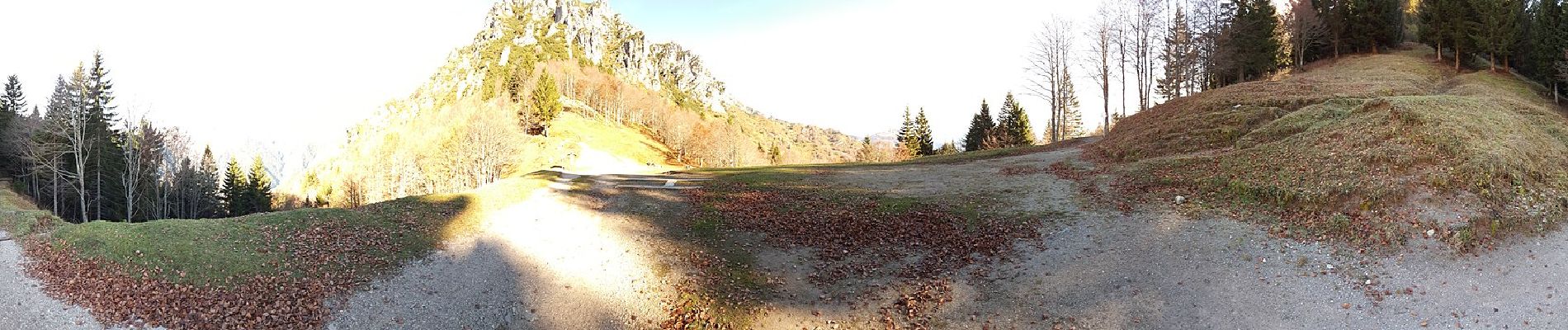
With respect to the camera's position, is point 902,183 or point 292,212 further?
point 902,183

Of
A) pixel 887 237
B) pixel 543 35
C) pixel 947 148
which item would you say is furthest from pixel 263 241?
pixel 543 35

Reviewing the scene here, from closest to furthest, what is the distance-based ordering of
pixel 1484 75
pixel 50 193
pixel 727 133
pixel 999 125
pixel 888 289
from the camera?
pixel 888 289
pixel 1484 75
pixel 50 193
pixel 999 125
pixel 727 133

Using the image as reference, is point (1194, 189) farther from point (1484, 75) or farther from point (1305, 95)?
point (1484, 75)

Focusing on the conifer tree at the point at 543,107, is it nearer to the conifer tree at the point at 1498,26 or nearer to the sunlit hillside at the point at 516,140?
the sunlit hillside at the point at 516,140

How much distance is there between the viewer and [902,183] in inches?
1072

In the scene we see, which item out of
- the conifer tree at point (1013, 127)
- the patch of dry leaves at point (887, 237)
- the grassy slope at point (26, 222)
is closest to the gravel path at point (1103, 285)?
the patch of dry leaves at point (887, 237)

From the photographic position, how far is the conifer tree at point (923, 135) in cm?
7259

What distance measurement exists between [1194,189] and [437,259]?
21.6 metres

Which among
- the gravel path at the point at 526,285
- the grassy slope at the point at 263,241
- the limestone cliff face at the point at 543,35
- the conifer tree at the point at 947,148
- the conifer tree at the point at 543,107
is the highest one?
the limestone cliff face at the point at 543,35

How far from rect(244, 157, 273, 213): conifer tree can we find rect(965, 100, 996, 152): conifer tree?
75946 mm

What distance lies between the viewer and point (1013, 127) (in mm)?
64438

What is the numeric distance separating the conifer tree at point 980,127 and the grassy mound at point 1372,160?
119 feet

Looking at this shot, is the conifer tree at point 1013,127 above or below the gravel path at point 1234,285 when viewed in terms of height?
above

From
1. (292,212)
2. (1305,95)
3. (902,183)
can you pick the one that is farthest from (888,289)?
(1305,95)
